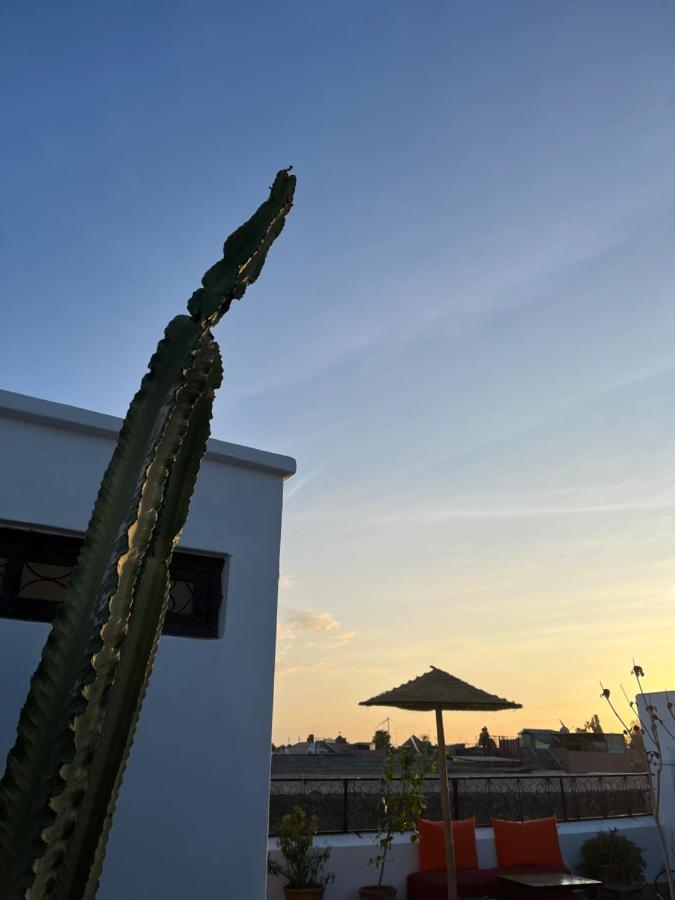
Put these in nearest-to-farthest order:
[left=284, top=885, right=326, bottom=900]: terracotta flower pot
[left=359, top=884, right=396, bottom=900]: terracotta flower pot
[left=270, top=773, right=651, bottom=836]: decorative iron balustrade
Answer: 1. [left=284, top=885, right=326, bottom=900]: terracotta flower pot
2. [left=359, top=884, right=396, bottom=900]: terracotta flower pot
3. [left=270, top=773, right=651, bottom=836]: decorative iron balustrade

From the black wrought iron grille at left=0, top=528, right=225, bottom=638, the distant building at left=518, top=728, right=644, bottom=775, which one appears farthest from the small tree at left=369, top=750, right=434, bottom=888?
the distant building at left=518, top=728, right=644, bottom=775

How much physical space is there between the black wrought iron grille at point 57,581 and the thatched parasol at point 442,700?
2.65 metres

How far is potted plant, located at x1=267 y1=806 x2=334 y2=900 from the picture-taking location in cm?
549

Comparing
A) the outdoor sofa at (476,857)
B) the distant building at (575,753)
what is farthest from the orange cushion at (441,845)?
the distant building at (575,753)

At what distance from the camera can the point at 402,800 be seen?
20.1ft

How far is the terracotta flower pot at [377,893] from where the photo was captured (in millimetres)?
5625

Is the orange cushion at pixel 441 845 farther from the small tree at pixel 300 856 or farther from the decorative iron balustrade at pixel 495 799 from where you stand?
the decorative iron balustrade at pixel 495 799

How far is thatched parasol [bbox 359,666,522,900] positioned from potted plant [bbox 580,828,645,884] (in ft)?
8.25

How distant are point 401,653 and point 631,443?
4.71 m

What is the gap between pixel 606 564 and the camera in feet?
24.4

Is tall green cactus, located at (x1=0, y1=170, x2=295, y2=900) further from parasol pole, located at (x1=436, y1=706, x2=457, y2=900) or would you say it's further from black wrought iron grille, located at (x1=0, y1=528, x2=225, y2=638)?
parasol pole, located at (x1=436, y1=706, x2=457, y2=900)

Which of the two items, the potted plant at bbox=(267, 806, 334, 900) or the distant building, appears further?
the distant building

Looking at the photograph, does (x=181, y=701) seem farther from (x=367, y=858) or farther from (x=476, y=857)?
(x=476, y=857)

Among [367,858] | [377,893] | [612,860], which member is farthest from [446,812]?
[612,860]
